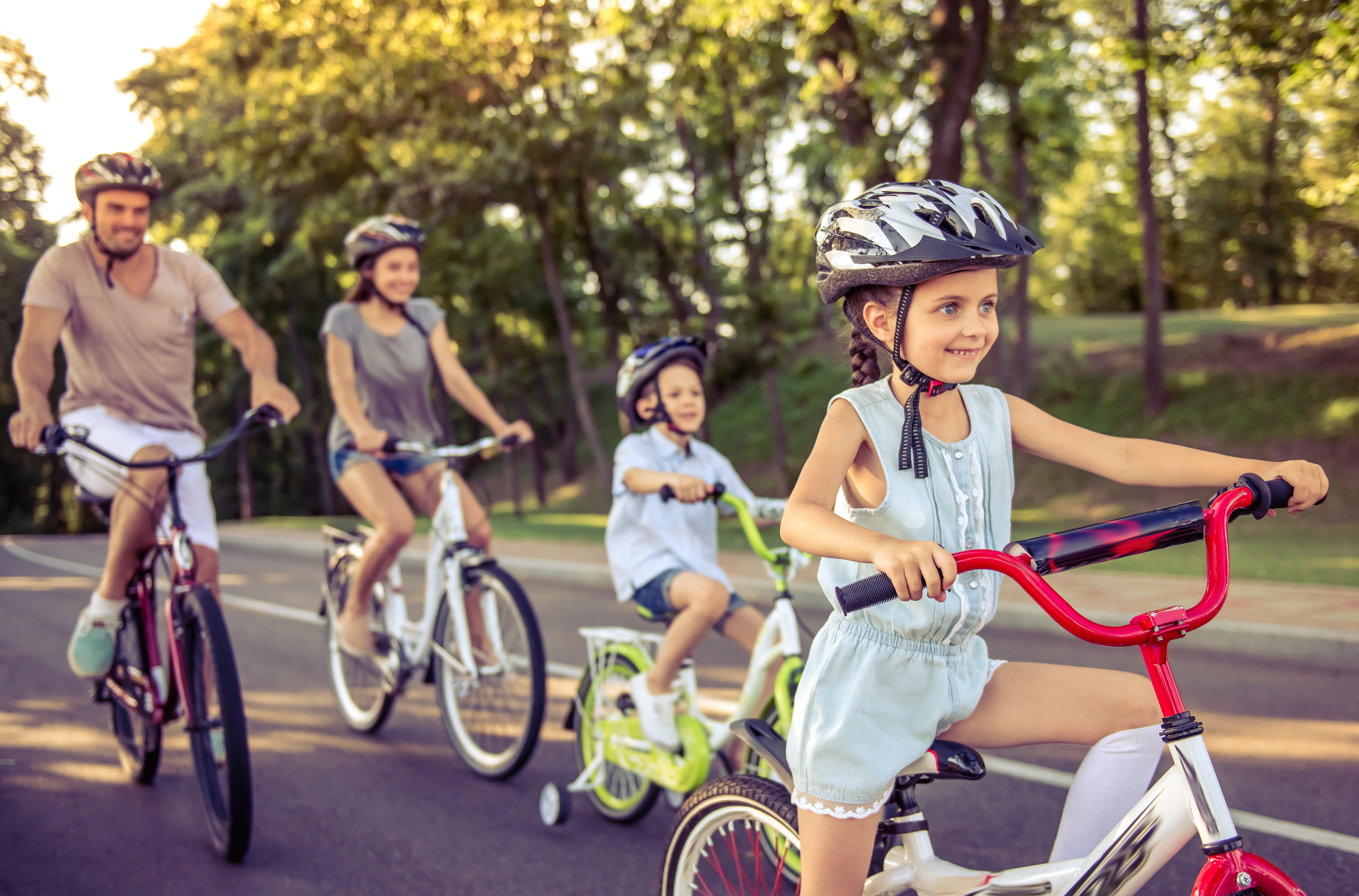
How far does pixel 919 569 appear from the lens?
181 centimetres

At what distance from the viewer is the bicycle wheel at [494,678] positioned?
4.73 metres

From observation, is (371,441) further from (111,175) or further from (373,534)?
(111,175)

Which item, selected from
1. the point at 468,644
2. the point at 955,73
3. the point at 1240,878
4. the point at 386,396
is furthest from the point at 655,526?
the point at 955,73

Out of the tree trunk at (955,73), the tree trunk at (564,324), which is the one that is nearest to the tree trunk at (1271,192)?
the tree trunk at (564,324)

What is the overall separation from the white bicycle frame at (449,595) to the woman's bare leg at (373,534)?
123mm

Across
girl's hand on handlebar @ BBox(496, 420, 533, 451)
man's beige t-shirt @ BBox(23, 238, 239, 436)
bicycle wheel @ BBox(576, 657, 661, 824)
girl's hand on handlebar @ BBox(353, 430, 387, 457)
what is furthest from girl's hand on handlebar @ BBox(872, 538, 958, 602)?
man's beige t-shirt @ BBox(23, 238, 239, 436)

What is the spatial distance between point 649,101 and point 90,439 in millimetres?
14187

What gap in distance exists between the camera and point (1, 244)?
31.9ft

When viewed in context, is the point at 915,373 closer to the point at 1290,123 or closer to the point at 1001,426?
the point at 1001,426

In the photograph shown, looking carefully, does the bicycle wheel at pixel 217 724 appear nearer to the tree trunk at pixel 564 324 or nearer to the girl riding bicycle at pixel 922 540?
the girl riding bicycle at pixel 922 540

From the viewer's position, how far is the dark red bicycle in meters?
4.00

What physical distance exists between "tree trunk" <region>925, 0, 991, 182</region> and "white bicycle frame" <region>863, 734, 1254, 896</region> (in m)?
11.0

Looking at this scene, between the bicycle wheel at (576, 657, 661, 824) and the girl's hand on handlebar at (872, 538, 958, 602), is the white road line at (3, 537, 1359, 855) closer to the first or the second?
the girl's hand on handlebar at (872, 538, 958, 602)

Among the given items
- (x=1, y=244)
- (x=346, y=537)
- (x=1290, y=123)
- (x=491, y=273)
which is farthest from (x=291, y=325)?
(x=1290, y=123)
